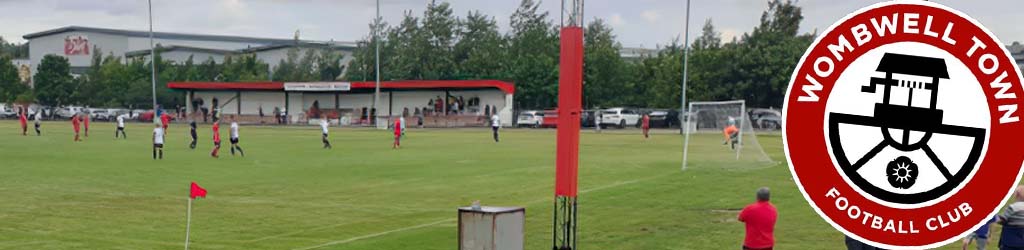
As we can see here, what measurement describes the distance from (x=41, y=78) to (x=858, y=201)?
5163 inches

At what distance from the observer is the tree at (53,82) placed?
121188 mm

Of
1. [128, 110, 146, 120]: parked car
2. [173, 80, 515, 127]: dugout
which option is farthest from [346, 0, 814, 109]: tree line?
[128, 110, 146, 120]: parked car

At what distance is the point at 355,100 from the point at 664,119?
1235 inches

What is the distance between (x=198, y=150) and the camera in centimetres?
4788

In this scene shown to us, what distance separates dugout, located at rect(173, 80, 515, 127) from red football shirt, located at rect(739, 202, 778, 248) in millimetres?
77643

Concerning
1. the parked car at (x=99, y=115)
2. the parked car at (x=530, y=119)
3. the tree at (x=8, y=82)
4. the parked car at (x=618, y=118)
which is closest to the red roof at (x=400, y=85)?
the parked car at (x=530, y=119)

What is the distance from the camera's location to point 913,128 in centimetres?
224

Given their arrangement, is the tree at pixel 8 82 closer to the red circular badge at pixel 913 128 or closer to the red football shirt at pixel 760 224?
the red football shirt at pixel 760 224

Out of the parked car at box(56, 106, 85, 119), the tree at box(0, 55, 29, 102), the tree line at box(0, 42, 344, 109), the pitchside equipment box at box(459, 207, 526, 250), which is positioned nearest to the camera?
the pitchside equipment box at box(459, 207, 526, 250)

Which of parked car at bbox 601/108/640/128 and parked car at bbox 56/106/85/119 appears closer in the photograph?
parked car at bbox 601/108/640/128

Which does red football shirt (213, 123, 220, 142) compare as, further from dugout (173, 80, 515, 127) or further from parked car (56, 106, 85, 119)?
parked car (56, 106, 85, 119)

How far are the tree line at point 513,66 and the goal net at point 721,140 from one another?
42.0 metres

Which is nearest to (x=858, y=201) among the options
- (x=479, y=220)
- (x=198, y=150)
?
(x=479, y=220)

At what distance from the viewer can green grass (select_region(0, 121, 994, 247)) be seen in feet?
64.4
